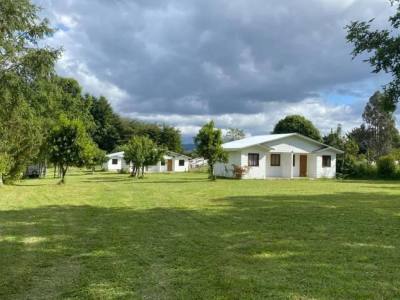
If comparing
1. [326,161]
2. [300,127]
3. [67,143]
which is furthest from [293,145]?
[300,127]

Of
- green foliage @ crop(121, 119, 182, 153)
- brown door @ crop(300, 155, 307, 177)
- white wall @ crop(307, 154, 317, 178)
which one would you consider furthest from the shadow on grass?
green foliage @ crop(121, 119, 182, 153)

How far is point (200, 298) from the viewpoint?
15.6 feet

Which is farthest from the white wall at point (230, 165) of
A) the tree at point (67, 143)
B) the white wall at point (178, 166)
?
the white wall at point (178, 166)

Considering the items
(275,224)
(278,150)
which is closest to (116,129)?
(278,150)

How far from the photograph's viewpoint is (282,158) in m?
36.8

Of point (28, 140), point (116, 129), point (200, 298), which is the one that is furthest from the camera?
point (116, 129)

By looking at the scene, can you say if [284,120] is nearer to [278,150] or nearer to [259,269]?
[278,150]

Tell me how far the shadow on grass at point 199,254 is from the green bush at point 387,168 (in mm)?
26196

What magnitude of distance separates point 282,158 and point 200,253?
30573 millimetres

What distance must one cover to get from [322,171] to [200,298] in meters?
34.0

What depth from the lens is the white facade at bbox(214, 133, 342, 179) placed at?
34812 millimetres

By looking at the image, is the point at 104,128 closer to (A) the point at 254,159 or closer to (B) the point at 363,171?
(A) the point at 254,159

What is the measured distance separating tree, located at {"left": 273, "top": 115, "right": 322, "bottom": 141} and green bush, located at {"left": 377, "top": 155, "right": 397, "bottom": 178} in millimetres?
25922

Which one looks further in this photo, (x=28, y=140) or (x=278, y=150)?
(x=278, y=150)
